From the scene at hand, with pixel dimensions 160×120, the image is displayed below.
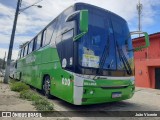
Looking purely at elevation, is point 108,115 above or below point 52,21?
below

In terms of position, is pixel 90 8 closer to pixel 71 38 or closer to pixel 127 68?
pixel 71 38

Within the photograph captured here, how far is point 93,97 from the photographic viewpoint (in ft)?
21.5

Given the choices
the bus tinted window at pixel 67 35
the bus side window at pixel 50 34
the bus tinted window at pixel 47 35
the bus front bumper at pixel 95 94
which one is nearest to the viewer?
the bus front bumper at pixel 95 94

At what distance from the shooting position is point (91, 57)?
261 inches

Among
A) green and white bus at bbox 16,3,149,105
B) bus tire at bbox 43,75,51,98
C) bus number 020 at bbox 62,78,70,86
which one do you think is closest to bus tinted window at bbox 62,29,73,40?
green and white bus at bbox 16,3,149,105

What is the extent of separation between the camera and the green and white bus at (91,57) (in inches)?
253

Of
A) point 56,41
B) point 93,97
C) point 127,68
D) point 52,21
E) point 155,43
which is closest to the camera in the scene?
point 93,97

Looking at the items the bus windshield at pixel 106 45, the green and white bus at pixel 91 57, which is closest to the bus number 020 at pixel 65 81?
the green and white bus at pixel 91 57

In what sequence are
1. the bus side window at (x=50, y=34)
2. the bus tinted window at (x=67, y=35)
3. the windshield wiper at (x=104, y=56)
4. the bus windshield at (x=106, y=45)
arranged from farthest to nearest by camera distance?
1. the bus side window at (x=50, y=34)
2. the bus tinted window at (x=67, y=35)
3. the windshield wiper at (x=104, y=56)
4. the bus windshield at (x=106, y=45)

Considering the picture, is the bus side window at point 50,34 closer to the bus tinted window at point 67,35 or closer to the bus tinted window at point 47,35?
the bus tinted window at point 47,35

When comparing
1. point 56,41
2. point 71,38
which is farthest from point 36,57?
point 71,38

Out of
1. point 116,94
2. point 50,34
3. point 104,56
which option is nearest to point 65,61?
point 104,56

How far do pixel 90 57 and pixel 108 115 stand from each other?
1.92 metres

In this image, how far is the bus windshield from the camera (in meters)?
6.62
